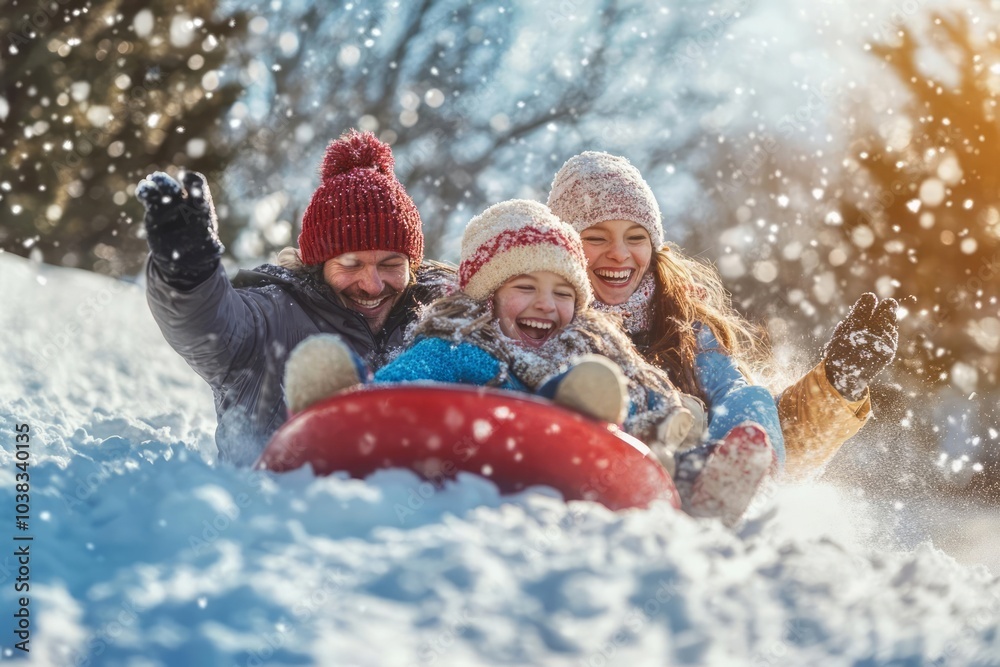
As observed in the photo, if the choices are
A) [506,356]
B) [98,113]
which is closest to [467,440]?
[506,356]

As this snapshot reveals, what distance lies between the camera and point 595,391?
1.78 meters

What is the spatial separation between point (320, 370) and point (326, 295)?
1.31 m

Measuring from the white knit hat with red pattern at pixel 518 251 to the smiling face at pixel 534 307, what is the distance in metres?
0.03

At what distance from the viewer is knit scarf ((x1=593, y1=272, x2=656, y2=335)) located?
3.04m

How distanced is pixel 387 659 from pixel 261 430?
197 centimetres

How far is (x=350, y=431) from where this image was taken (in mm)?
1706

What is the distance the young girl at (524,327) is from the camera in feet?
7.23

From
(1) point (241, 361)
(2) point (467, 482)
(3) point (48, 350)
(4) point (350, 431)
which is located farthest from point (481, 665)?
(3) point (48, 350)

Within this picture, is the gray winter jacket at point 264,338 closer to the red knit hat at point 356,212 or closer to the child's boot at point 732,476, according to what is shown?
the red knit hat at point 356,212

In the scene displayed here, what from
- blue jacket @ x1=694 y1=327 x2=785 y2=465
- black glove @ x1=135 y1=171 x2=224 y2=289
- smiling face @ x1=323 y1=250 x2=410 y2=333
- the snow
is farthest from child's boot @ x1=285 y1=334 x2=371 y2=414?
Result: blue jacket @ x1=694 y1=327 x2=785 y2=465

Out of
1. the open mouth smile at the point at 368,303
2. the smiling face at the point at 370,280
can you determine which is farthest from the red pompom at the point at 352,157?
the open mouth smile at the point at 368,303

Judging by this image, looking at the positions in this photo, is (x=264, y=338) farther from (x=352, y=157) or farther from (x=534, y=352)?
(x=534, y=352)

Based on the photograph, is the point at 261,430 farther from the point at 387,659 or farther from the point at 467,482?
the point at 387,659

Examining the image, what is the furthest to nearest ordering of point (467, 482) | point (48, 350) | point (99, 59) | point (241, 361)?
point (99, 59)
point (48, 350)
point (241, 361)
point (467, 482)
